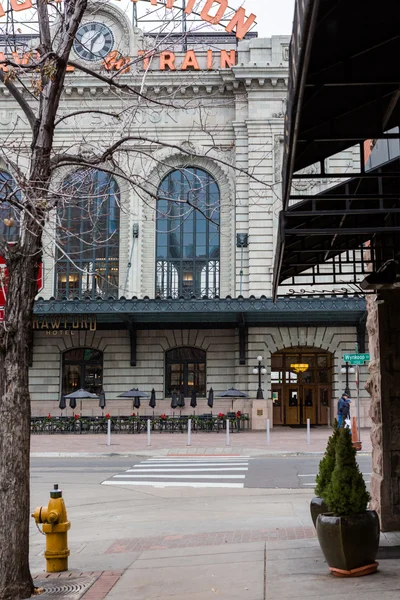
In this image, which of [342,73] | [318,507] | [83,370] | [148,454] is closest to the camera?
[342,73]

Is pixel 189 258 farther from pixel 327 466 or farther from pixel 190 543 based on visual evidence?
pixel 327 466

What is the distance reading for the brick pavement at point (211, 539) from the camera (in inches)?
388

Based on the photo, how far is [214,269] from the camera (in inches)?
1534

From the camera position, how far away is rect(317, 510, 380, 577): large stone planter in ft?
24.2

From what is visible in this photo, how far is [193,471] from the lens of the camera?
1952 centimetres

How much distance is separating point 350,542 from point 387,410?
2.71 metres

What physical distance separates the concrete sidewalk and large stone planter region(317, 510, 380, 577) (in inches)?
653

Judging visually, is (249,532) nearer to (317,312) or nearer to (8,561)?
(8,561)

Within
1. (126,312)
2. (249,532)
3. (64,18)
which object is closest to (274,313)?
(126,312)

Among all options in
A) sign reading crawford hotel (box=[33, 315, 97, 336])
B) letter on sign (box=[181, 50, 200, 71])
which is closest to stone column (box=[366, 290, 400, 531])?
sign reading crawford hotel (box=[33, 315, 97, 336])

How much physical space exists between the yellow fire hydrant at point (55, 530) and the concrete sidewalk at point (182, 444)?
15742 mm

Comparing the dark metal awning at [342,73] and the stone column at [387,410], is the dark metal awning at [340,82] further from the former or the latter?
the stone column at [387,410]

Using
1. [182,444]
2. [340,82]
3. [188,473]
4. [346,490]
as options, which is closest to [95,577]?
[346,490]

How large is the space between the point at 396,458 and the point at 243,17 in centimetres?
3319
